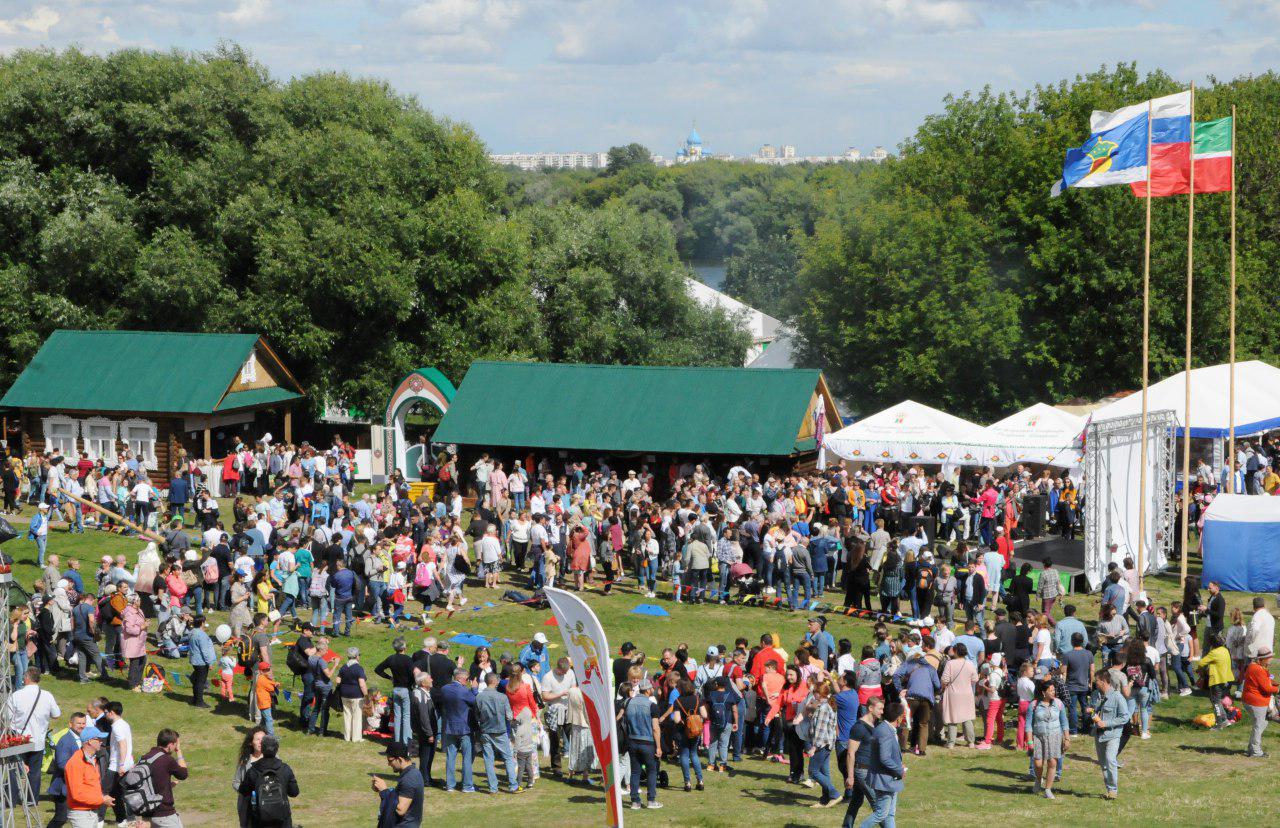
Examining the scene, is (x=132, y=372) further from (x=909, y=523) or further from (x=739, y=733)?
(x=739, y=733)

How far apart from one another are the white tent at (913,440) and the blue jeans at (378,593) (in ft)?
42.7

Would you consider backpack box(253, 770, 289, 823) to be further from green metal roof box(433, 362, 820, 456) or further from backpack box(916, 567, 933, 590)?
green metal roof box(433, 362, 820, 456)

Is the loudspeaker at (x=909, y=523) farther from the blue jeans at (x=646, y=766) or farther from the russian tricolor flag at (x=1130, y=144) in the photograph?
the blue jeans at (x=646, y=766)

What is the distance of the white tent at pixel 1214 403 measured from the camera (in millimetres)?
30719

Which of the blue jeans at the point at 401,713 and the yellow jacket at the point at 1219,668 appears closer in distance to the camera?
the blue jeans at the point at 401,713

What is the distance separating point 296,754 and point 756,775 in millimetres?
5776

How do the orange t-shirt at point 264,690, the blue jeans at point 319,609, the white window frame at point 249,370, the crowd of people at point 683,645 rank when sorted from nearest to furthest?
the crowd of people at point 683,645
the orange t-shirt at point 264,690
the blue jeans at point 319,609
the white window frame at point 249,370

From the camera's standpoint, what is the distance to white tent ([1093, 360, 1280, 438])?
30.7 m

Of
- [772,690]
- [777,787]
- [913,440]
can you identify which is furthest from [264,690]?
[913,440]

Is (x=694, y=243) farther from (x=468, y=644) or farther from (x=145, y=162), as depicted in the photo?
(x=468, y=644)

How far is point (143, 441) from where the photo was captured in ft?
116

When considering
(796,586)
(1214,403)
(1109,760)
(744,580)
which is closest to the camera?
→ (1109,760)

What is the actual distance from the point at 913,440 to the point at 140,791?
73.8 ft

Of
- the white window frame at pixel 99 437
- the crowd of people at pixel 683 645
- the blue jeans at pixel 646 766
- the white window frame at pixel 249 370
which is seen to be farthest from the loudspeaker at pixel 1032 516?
the white window frame at pixel 99 437
